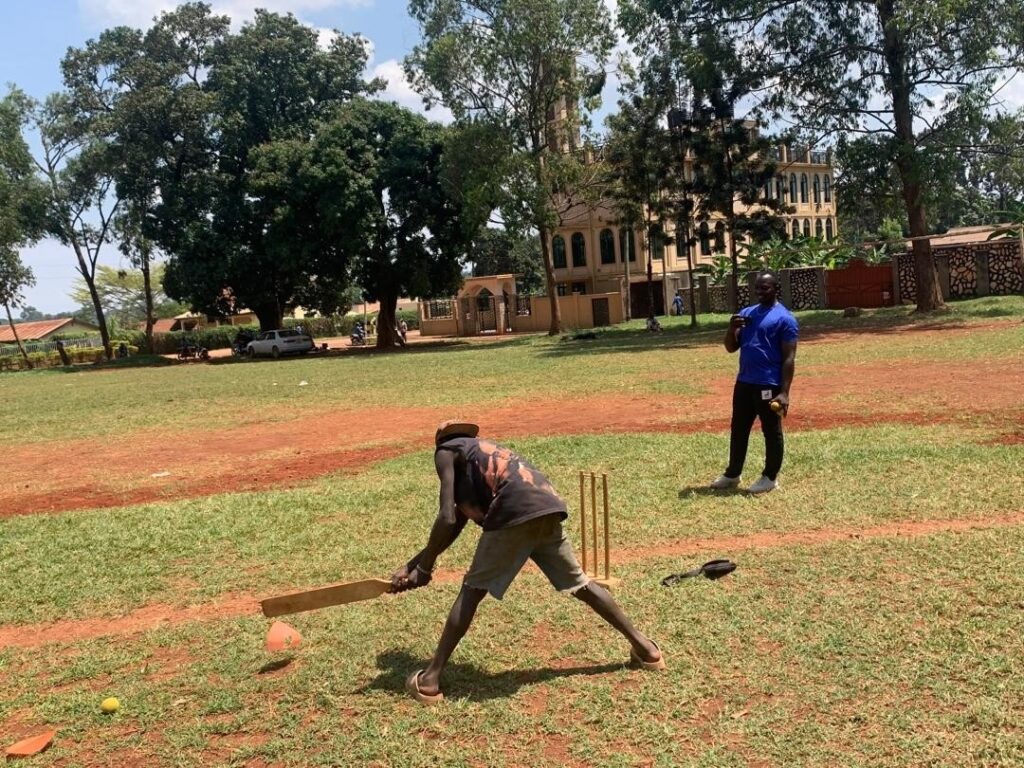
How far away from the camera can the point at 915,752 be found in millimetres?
3633

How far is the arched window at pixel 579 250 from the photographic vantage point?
57.1 m

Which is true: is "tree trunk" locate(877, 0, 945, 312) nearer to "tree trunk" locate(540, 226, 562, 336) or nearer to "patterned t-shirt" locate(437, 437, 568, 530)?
"tree trunk" locate(540, 226, 562, 336)

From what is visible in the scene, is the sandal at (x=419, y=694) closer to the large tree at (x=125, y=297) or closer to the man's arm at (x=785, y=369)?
the man's arm at (x=785, y=369)

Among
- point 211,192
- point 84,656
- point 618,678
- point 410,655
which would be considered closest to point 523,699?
point 618,678

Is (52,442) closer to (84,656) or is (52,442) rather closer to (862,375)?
(84,656)

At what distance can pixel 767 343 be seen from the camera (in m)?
7.80

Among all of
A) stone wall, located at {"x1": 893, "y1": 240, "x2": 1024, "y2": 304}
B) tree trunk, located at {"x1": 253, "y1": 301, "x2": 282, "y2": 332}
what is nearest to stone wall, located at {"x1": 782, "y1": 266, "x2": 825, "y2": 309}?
stone wall, located at {"x1": 893, "y1": 240, "x2": 1024, "y2": 304}

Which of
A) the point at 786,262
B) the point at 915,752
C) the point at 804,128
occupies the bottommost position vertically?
the point at 915,752

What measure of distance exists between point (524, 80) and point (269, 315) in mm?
20380

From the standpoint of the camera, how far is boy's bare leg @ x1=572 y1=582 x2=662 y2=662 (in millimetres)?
4477

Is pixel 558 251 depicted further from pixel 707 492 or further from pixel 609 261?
pixel 707 492

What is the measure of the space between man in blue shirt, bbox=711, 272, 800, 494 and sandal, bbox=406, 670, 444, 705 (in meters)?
4.45

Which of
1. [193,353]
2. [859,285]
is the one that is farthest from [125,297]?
[859,285]

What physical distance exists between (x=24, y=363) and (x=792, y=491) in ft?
174
